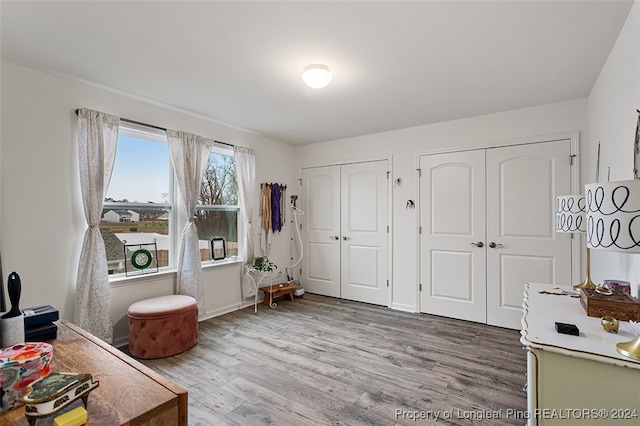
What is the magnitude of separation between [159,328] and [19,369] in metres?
1.97

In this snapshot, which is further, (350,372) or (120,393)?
(350,372)

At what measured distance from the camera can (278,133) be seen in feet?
14.8

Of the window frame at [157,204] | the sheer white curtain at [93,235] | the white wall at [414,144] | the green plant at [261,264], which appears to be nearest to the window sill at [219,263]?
the green plant at [261,264]

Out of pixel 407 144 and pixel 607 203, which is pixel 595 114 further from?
pixel 607 203

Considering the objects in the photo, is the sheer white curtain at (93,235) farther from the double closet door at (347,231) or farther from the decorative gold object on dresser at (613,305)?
the decorative gold object on dresser at (613,305)

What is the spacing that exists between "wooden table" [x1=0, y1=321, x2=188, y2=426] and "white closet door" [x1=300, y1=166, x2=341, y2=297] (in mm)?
3809

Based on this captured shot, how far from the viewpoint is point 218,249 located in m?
4.04

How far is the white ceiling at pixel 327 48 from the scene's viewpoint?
1803mm

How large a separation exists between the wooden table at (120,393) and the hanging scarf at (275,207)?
11.6ft

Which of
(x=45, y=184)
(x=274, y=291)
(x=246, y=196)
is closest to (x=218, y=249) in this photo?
(x=246, y=196)

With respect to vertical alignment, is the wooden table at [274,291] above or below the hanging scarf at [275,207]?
below

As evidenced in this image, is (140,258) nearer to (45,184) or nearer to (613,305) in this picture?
(45,184)

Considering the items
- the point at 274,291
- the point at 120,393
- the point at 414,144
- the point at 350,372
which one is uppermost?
the point at 414,144

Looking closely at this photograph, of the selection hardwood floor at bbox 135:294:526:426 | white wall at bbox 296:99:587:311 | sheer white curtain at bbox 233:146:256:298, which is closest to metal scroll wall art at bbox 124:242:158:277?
hardwood floor at bbox 135:294:526:426
